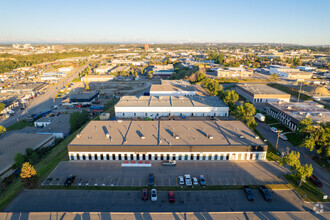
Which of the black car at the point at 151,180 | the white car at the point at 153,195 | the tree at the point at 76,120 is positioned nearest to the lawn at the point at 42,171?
the tree at the point at 76,120

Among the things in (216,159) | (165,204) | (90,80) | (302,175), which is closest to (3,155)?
(165,204)

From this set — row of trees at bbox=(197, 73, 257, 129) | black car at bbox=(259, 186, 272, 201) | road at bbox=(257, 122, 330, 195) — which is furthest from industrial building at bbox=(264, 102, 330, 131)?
black car at bbox=(259, 186, 272, 201)

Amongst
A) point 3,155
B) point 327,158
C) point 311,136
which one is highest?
point 311,136

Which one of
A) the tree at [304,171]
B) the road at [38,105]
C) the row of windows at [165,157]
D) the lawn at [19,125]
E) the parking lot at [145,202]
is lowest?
the lawn at [19,125]

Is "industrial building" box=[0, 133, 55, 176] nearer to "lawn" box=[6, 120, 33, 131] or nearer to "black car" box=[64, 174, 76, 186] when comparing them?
"black car" box=[64, 174, 76, 186]

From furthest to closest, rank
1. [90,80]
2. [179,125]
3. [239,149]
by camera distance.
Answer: [90,80] → [179,125] → [239,149]

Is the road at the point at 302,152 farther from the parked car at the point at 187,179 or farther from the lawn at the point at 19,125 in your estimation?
the lawn at the point at 19,125

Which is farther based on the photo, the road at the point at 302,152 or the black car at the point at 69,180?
the road at the point at 302,152

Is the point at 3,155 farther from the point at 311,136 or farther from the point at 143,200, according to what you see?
the point at 311,136
